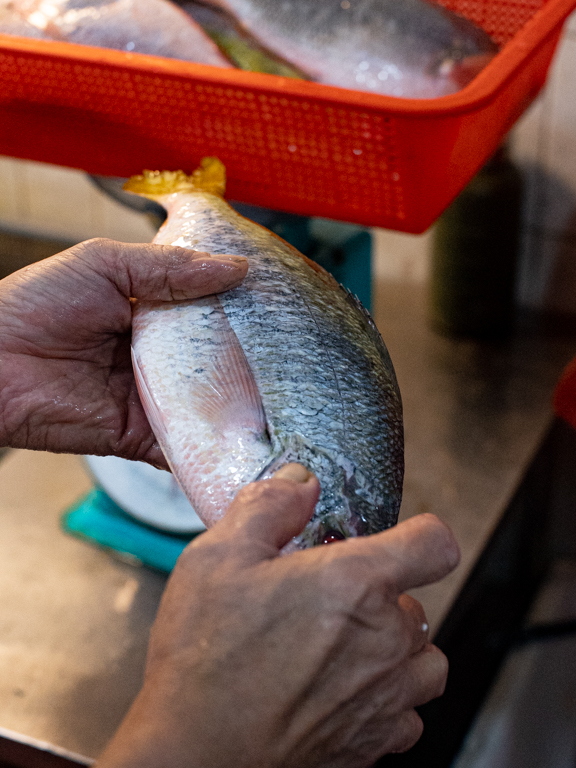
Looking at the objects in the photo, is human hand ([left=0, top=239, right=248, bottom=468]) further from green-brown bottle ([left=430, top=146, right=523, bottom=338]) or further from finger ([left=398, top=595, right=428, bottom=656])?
green-brown bottle ([left=430, top=146, right=523, bottom=338])

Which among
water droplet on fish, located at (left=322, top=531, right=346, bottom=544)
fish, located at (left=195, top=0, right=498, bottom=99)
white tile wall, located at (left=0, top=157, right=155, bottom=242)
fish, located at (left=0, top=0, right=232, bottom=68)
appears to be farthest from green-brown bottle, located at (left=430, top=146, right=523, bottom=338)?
water droplet on fish, located at (left=322, top=531, right=346, bottom=544)

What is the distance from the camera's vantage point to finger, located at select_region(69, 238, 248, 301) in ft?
2.44

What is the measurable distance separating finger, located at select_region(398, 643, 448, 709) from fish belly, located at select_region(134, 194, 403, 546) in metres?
0.12

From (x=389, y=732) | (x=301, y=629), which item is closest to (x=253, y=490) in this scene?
(x=301, y=629)

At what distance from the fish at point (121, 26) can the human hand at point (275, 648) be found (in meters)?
0.71

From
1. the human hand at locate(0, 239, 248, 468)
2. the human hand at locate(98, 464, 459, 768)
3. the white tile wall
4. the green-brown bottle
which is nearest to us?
the human hand at locate(98, 464, 459, 768)

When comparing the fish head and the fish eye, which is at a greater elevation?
the fish head

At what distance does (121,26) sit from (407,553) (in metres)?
0.84

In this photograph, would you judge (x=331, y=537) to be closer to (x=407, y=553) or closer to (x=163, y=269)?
(x=407, y=553)

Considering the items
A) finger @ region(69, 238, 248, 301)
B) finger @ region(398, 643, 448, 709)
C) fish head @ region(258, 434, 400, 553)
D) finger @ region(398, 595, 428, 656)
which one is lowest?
finger @ region(398, 643, 448, 709)

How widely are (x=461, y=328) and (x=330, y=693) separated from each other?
4.81 feet

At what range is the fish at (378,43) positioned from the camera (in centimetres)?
98

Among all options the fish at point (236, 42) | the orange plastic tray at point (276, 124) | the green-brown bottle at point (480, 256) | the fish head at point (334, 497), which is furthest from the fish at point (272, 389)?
the green-brown bottle at point (480, 256)

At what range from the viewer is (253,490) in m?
0.59
